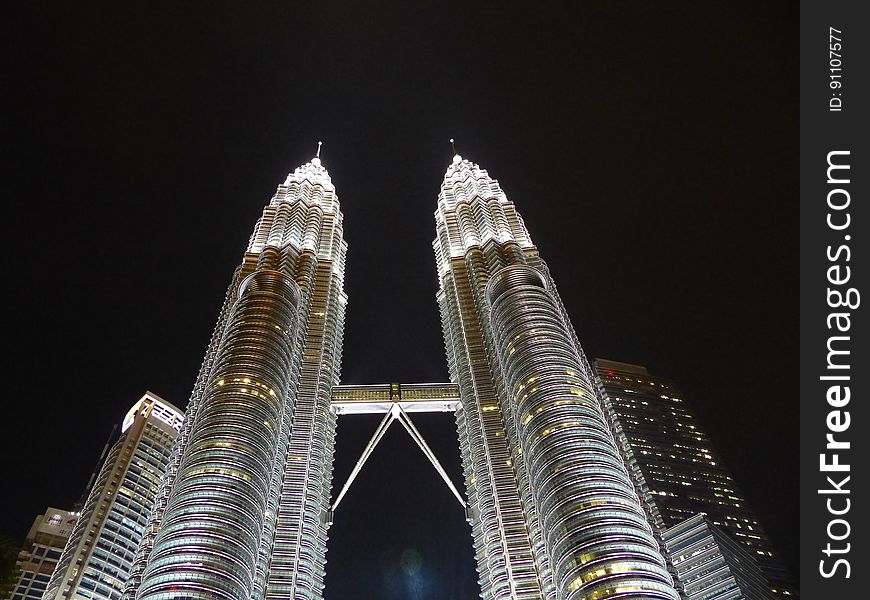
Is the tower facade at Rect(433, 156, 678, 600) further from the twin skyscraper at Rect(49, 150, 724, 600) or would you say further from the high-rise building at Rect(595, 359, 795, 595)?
the high-rise building at Rect(595, 359, 795, 595)

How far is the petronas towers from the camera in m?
70.2

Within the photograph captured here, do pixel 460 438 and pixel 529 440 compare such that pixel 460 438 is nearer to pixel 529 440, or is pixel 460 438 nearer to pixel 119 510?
pixel 529 440

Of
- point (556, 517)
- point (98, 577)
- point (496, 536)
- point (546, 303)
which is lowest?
point (556, 517)

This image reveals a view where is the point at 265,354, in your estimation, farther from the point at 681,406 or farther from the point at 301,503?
the point at 681,406

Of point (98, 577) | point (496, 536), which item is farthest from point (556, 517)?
point (98, 577)

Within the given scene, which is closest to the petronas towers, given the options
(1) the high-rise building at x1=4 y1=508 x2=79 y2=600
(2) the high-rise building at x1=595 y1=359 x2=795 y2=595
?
(2) the high-rise building at x1=595 y1=359 x2=795 y2=595

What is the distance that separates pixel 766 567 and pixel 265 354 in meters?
80.4

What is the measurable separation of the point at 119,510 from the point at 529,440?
83.9 m

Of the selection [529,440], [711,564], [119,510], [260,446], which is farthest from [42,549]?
[711,564]

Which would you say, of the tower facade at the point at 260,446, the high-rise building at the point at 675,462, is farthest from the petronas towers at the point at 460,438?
the high-rise building at the point at 675,462

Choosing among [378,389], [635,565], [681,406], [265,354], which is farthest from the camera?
[681,406]

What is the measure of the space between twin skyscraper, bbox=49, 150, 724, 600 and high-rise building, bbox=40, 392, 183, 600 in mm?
6448
